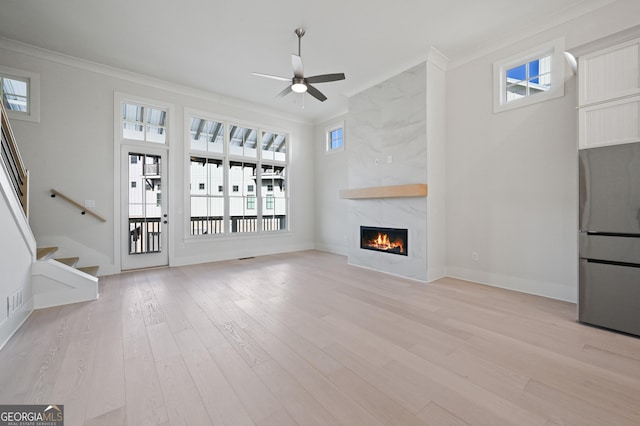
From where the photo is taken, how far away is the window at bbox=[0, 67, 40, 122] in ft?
12.3

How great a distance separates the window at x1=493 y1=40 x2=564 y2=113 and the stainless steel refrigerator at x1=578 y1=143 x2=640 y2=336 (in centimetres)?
128

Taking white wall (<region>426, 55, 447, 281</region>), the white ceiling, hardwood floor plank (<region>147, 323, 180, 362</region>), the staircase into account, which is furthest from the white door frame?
white wall (<region>426, 55, 447, 281</region>)

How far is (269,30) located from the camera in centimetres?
348

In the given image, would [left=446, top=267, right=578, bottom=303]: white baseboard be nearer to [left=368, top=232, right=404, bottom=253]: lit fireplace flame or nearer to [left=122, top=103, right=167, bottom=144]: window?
[left=368, top=232, right=404, bottom=253]: lit fireplace flame

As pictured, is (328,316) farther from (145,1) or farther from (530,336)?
(145,1)

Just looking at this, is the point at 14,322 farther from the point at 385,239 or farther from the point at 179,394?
the point at 385,239

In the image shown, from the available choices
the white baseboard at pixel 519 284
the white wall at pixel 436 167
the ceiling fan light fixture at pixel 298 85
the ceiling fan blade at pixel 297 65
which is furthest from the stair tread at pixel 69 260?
the white baseboard at pixel 519 284

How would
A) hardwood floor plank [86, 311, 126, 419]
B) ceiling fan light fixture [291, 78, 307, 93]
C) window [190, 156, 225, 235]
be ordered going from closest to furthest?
1. hardwood floor plank [86, 311, 126, 419]
2. ceiling fan light fixture [291, 78, 307, 93]
3. window [190, 156, 225, 235]

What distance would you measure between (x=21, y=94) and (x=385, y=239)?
6.20 meters

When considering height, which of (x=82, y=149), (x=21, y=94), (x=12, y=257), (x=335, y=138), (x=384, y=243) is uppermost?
(x=335, y=138)

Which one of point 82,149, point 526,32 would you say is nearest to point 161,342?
point 82,149

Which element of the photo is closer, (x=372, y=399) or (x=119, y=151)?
(x=372, y=399)

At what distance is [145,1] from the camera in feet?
9.76

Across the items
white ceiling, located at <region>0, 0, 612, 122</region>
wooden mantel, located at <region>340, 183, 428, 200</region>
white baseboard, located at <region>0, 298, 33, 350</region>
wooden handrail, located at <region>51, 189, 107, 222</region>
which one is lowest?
white baseboard, located at <region>0, 298, 33, 350</region>
